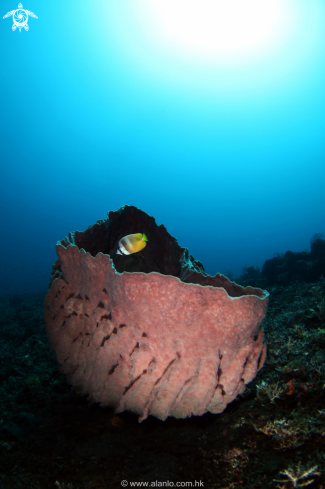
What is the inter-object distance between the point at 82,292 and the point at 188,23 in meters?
78.2

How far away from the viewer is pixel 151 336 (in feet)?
7.29

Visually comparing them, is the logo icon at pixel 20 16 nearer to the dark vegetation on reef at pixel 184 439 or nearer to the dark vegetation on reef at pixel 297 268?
the dark vegetation on reef at pixel 297 268

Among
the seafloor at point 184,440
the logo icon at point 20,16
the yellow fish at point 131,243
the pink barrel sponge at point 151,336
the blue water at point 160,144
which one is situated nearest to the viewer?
the seafloor at point 184,440

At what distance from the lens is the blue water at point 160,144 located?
2431 inches

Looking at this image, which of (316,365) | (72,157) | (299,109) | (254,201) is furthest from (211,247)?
(316,365)

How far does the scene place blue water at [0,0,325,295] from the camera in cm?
6175

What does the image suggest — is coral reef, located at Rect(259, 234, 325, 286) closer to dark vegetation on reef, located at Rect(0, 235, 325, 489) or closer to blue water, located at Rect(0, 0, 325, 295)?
dark vegetation on reef, located at Rect(0, 235, 325, 489)

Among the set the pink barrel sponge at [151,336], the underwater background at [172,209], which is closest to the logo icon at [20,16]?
the underwater background at [172,209]

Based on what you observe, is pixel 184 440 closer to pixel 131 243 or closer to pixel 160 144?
pixel 131 243

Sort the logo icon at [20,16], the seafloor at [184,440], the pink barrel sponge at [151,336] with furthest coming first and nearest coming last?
the logo icon at [20,16] → the pink barrel sponge at [151,336] → the seafloor at [184,440]

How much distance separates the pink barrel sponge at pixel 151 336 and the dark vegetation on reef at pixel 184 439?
22 cm

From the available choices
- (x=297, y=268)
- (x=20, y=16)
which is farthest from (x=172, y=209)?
(x=297, y=268)

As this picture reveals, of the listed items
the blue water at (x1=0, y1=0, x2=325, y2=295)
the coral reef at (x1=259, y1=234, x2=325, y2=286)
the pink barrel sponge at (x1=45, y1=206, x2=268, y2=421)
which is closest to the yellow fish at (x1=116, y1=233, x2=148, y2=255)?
the pink barrel sponge at (x1=45, y1=206, x2=268, y2=421)

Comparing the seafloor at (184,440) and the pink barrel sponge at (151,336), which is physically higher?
the pink barrel sponge at (151,336)
